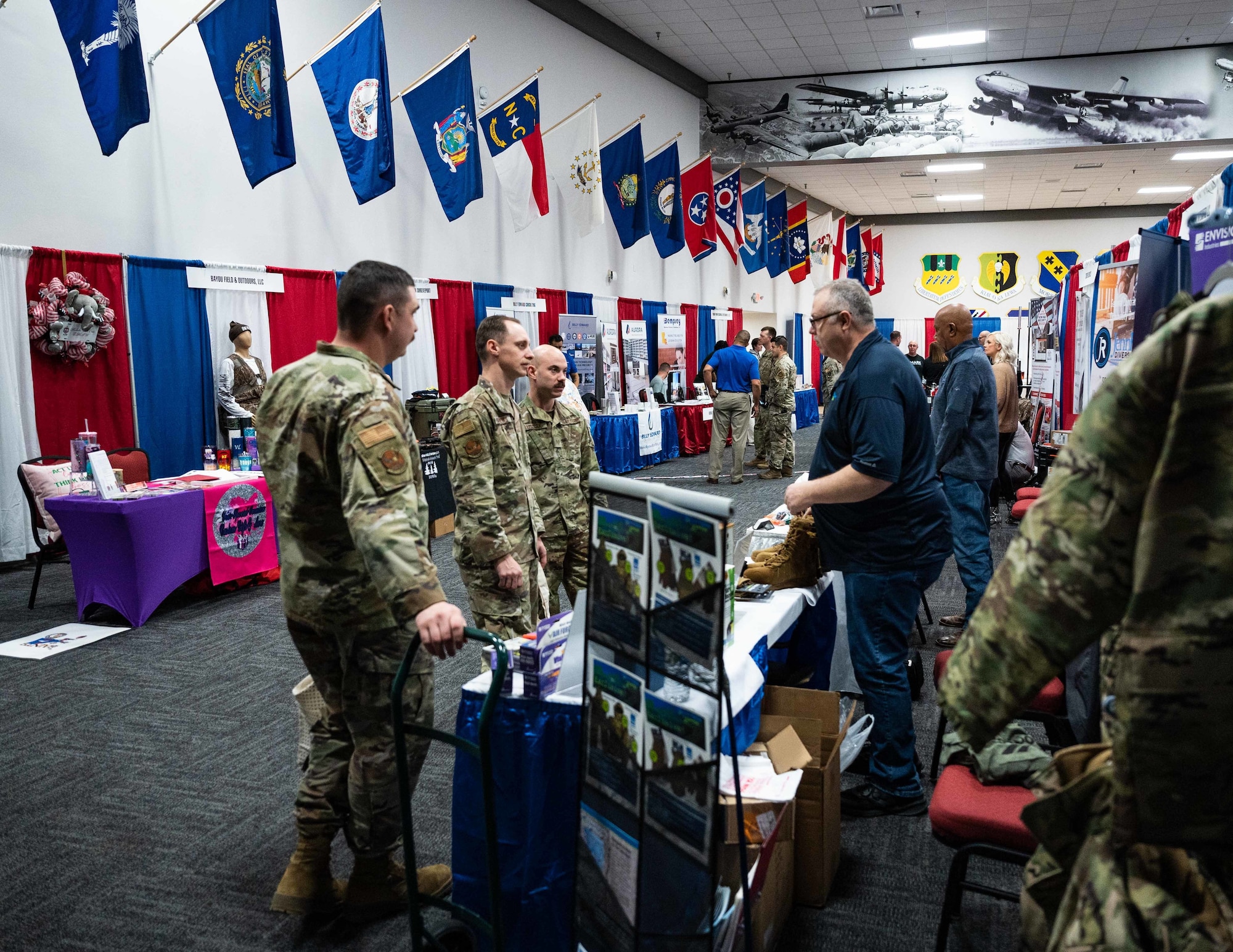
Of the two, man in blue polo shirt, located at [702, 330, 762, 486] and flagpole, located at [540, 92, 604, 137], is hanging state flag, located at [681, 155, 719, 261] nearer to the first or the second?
flagpole, located at [540, 92, 604, 137]

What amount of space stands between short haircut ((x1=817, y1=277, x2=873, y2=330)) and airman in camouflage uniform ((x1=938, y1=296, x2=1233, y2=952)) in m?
1.90

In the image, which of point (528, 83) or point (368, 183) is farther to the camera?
point (528, 83)

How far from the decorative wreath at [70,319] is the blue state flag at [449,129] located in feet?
9.24

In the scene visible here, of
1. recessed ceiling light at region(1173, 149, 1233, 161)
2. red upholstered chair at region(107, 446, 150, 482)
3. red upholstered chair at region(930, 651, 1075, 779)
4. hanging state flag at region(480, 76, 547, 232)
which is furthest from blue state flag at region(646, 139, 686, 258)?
recessed ceiling light at region(1173, 149, 1233, 161)

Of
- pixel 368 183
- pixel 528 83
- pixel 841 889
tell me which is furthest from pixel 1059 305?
pixel 841 889

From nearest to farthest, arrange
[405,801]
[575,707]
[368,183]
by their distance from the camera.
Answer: [405,801]
[575,707]
[368,183]

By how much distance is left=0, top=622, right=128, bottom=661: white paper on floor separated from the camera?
4574 mm

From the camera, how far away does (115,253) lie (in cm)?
656

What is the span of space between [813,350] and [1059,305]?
1586cm

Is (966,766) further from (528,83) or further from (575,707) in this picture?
(528,83)

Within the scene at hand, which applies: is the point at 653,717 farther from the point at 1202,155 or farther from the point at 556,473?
the point at 1202,155

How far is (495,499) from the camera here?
3.09 m

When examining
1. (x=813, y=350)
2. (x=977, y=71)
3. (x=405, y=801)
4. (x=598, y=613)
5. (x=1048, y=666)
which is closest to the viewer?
(x=1048, y=666)

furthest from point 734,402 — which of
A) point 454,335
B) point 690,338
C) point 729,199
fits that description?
point 690,338
